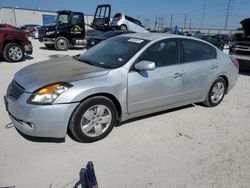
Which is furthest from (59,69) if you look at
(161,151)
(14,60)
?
(14,60)

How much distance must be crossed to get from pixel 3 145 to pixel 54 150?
0.72 m

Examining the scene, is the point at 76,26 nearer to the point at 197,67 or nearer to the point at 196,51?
the point at 196,51

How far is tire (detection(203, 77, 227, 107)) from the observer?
4863 mm

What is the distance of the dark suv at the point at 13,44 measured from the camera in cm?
883

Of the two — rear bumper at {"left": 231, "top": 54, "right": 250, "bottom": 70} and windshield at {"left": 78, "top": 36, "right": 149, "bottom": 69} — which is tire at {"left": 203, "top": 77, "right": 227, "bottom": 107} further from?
rear bumper at {"left": 231, "top": 54, "right": 250, "bottom": 70}

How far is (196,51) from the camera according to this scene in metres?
4.45

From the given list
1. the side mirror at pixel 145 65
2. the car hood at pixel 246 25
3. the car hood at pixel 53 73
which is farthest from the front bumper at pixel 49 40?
the side mirror at pixel 145 65

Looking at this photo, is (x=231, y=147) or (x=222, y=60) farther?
(x=222, y=60)

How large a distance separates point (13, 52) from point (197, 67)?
7.76m

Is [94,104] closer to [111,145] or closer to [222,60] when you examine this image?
[111,145]

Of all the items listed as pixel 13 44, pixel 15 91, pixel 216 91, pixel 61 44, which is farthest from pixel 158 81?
pixel 61 44

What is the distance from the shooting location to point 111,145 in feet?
10.9

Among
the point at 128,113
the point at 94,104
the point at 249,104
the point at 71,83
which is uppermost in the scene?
the point at 71,83

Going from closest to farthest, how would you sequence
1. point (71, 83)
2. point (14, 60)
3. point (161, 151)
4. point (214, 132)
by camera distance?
1. point (71, 83)
2. point (161, 151)
3. point (214, 132)
4. point (14, 60)
